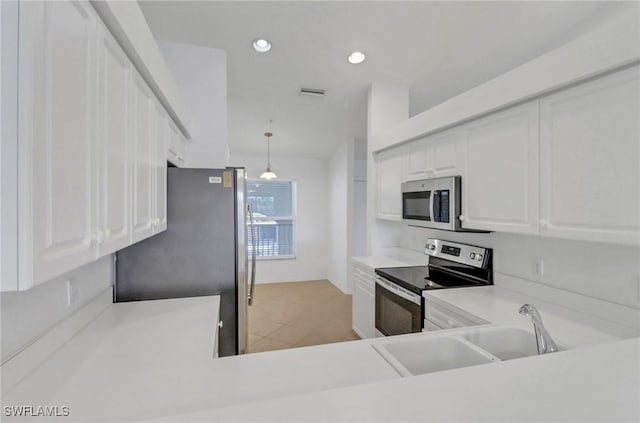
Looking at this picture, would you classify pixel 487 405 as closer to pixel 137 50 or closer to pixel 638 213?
pixel 638 213

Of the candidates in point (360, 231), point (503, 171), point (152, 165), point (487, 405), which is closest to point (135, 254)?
point (152, 165)

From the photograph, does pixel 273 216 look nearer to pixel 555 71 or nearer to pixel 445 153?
pixel 445 153

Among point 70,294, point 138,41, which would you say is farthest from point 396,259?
point 138,41

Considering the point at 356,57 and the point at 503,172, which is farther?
the point at 356,57

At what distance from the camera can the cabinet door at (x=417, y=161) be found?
254 cm

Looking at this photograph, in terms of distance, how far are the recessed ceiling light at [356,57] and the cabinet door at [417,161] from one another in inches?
35.9

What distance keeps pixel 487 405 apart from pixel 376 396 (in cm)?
18

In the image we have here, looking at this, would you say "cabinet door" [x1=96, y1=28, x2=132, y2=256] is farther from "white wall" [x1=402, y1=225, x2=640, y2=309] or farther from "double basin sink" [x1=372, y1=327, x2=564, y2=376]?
"white wall" [x1=402, y1=225, x2=640, y2=309]

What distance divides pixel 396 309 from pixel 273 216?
12.6 feet

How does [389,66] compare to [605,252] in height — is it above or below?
above

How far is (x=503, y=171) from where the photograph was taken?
1812 mm

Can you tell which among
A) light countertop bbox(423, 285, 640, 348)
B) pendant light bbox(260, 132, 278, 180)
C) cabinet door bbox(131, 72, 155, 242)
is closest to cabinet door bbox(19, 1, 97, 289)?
cabinet door bbox(131, 72, 155, 242)

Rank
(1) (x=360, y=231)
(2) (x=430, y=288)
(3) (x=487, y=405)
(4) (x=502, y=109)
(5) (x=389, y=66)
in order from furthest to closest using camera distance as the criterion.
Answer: (1) (x=360, y=231) < (5) (x=389, y=66) < (2) (x=430, y=288) < (4) (x=502, y=109) < (3) (x=487, y=405)

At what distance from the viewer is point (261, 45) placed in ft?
8.32
